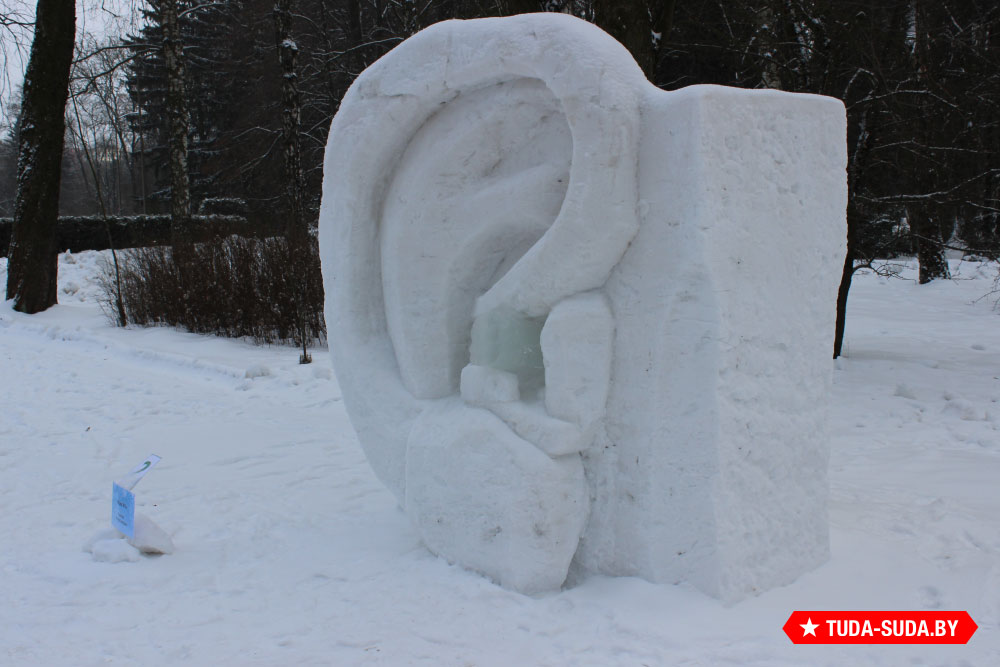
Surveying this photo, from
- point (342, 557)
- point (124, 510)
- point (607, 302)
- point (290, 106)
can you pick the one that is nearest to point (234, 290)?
point (290, 106)

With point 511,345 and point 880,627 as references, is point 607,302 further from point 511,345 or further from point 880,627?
point 880,627

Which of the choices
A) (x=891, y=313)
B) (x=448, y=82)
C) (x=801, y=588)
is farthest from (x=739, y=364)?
(x=891, y=313)

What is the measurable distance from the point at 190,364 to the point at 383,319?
4374mm

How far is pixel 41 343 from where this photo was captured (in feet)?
26.4

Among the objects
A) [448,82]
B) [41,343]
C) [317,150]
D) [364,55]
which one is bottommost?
[41,343]

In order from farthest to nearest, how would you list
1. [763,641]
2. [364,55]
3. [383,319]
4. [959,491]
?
[364,55] → [959,491] → [383,319] → [763,641]

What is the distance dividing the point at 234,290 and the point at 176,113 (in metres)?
4.59

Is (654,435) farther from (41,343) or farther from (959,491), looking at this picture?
(41,343)

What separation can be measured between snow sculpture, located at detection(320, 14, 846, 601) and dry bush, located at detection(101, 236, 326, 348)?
16.5ft

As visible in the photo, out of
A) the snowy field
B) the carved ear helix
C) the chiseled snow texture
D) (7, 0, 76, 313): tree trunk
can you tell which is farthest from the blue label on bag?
(7, 0, 76, 313): tree trunk

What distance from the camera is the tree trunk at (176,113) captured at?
A: 10906 millimetres

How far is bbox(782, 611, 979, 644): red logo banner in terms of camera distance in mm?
2072

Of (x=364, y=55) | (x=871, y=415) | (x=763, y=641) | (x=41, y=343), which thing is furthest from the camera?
(x=364, y=55)

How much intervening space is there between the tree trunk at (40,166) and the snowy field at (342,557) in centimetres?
495
